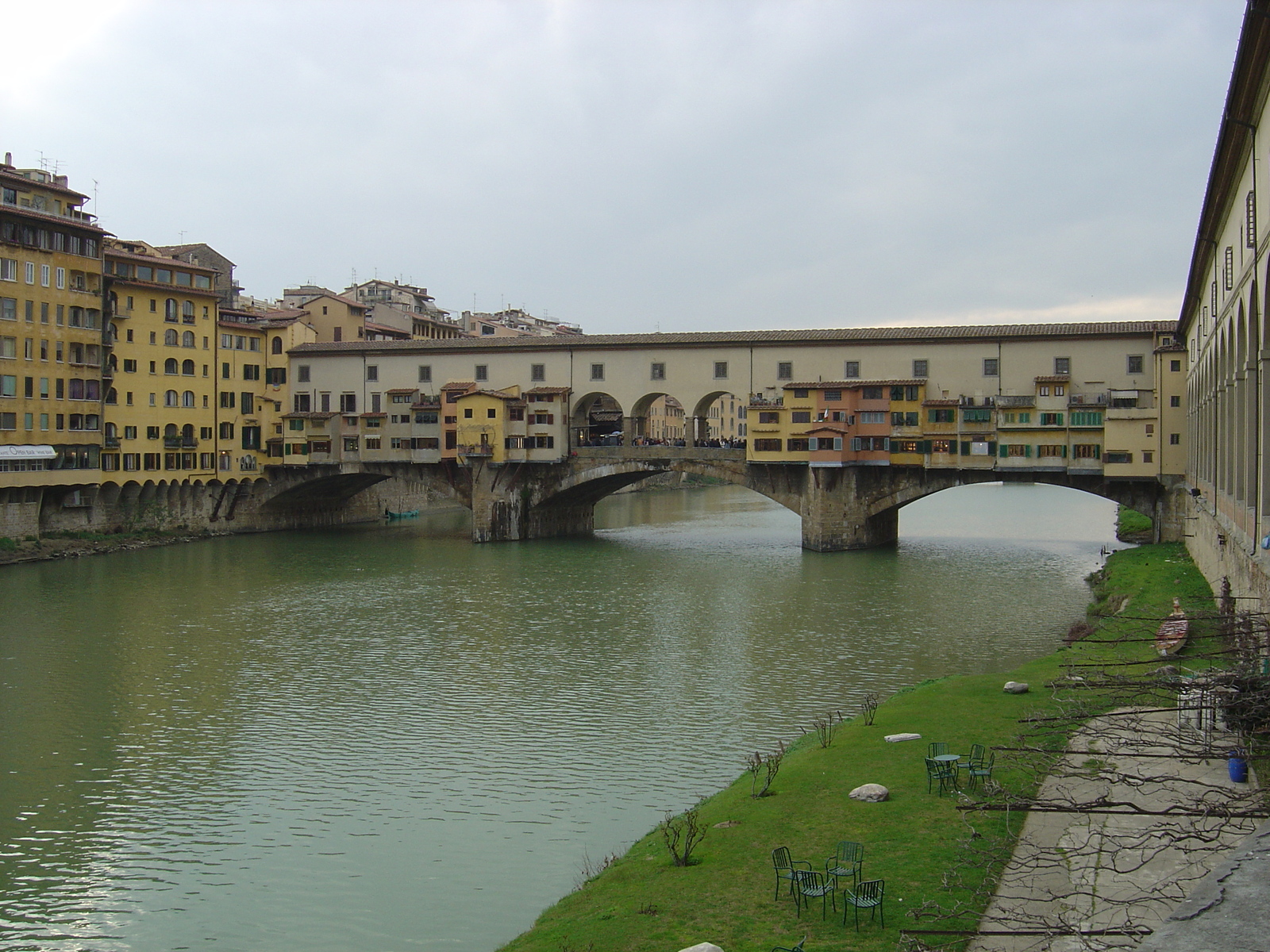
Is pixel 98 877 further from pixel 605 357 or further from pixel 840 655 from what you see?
pixel 605 357

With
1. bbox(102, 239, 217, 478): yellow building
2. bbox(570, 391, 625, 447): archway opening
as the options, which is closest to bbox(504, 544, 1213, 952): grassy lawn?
bbox(570, 391, 625, 447): archway opening

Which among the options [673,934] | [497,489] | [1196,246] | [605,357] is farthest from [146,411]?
[673,934]

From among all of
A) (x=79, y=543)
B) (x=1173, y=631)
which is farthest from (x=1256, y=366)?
(x=79, y=543)

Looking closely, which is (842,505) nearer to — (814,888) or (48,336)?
(48,336)

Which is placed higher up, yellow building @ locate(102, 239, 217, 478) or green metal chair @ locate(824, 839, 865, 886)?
yellow building @ locate(102, 239, 217, 478)

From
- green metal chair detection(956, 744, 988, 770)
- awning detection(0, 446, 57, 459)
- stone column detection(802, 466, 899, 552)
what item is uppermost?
awning detection(0, 446, 57, 459)

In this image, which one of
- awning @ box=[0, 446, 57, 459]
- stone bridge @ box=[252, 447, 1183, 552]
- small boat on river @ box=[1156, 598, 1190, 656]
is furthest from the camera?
stone bridge @ box=[252, 447, 1183, 552]

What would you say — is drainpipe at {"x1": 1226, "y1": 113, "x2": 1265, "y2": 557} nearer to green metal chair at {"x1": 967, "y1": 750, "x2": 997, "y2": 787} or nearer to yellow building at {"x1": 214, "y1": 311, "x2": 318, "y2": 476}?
green metal chair at {"x1": 967, "y1": 750, "x2": 997, "y2": 787}

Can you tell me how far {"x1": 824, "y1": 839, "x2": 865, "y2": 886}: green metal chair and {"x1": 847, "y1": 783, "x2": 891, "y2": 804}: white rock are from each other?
1.73 m

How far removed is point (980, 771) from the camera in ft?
45.6

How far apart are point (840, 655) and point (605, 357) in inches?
1154

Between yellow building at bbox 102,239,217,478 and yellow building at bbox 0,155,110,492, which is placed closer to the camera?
yellow building at bbox 0,155,110,492

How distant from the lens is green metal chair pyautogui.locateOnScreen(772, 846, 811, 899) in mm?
11092

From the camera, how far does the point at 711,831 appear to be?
44.1 ft
